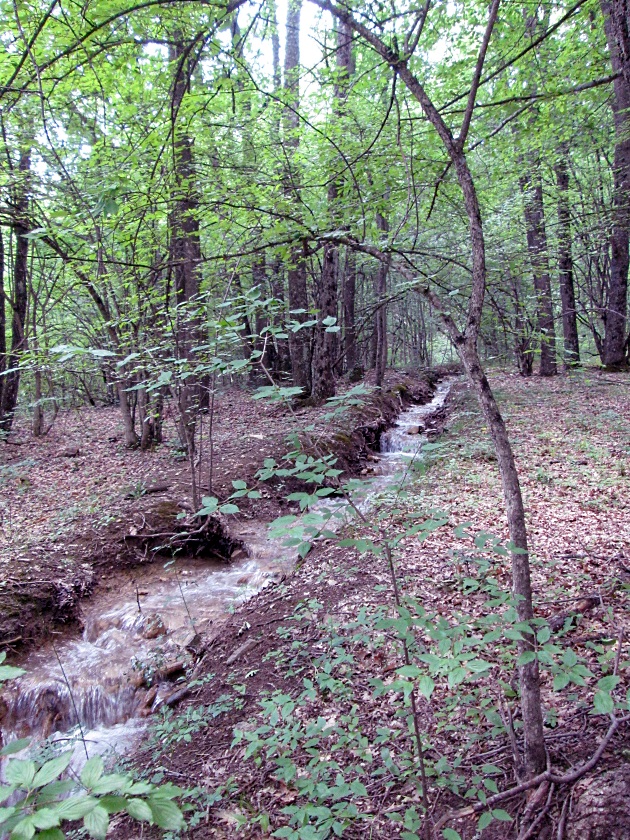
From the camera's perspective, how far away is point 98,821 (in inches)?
37.9

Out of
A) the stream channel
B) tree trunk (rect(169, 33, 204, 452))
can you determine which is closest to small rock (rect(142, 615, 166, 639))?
the stream channel

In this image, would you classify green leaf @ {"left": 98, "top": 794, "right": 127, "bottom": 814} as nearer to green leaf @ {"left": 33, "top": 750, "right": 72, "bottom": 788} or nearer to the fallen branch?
green leaf @ {"left": 33, "top": 750, "right": 72, "bottom": 788}

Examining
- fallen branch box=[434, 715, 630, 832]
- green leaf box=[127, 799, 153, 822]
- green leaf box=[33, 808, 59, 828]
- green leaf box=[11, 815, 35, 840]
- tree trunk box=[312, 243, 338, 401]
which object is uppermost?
tree trunk box=[312, 243, 338, 401]

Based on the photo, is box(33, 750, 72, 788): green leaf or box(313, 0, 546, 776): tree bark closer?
box(33, 750, 72, 788): green leaf

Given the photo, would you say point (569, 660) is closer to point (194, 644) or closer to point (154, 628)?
point (194, 644)

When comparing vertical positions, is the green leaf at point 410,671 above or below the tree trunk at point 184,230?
below

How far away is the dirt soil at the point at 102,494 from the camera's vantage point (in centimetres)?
536

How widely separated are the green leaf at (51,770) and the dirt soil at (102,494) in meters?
1.39

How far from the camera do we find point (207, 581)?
616 centimetres

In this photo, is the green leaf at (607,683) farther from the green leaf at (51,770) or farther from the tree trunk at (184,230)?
the tree trunk at (184,230)

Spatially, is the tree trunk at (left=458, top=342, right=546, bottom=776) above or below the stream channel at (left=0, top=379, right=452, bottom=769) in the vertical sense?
above

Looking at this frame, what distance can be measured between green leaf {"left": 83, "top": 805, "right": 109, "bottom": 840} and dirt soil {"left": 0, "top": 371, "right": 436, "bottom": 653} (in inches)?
56.8

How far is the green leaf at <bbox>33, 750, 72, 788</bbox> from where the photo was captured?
3.33 ft

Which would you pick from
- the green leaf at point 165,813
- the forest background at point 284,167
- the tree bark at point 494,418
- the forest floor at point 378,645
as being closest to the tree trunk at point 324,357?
the forest background at point 284,167
